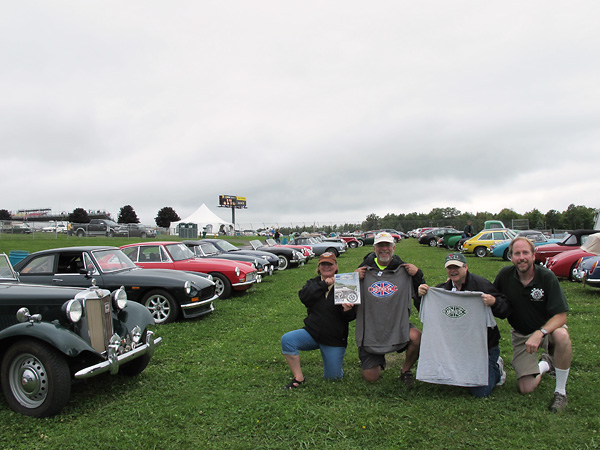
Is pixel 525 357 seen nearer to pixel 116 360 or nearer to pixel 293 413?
pixel 293 413

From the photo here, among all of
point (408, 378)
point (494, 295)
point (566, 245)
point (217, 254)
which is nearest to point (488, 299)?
point (494, 295)

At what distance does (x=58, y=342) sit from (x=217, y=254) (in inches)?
365

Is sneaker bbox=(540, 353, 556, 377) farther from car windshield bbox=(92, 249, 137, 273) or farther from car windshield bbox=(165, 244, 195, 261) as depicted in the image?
car windshield bbox=(165, 244, 195, 261)

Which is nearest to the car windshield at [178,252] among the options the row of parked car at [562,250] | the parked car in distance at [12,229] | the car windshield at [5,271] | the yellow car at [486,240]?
the car windshield at [5,271]

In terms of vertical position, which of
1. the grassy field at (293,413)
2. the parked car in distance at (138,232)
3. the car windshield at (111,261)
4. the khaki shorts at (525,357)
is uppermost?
the parked car in distance at (138,232)

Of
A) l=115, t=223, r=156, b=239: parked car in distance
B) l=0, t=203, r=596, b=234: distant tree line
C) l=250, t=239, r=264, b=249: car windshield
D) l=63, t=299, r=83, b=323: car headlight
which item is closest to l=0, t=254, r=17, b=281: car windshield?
l=63, t=299, r=83, b=323: car headlight

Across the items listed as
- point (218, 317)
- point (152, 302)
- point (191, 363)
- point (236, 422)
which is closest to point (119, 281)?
point (152, 302)

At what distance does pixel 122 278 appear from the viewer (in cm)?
732

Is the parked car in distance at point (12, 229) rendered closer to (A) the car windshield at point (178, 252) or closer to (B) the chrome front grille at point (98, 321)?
(A) the car windshield at point (178, 252)

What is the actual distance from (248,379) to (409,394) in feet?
5.80

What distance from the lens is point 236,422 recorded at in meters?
3.57

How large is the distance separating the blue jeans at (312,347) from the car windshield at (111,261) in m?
4.40

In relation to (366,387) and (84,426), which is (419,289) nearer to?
(366,387)

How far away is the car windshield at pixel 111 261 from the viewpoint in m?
7.17
